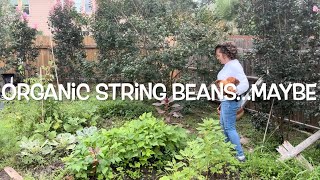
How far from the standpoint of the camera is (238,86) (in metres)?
4.54

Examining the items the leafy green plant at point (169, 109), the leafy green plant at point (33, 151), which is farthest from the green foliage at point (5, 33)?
the leafy green plant at point (33, 151)

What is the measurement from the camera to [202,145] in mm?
4020

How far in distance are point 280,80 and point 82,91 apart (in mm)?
5935

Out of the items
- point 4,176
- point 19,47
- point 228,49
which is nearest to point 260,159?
point 228,49

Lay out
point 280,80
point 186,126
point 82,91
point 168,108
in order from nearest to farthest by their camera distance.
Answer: point 280,80, point 186,126, point 168,108, point 82,91

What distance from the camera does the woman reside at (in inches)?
181

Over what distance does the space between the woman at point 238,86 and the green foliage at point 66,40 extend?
610 cm

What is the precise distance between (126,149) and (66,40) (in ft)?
22.1

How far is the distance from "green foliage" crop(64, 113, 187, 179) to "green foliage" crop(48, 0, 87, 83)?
238 inches

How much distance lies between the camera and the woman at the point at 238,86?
15.1ft

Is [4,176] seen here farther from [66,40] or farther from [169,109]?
[66,40]

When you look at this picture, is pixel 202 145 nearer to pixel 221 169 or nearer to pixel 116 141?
pixel 221 169

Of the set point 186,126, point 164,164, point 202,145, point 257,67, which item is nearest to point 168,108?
point 186,126

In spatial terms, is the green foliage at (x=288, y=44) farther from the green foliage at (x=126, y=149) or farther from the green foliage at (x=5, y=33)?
the green foliage at (x=5, y=33)
